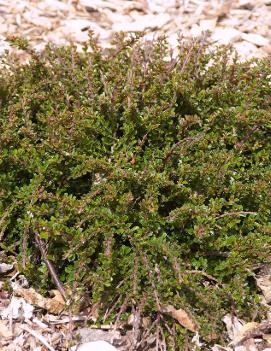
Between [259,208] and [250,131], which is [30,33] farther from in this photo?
[259,208]

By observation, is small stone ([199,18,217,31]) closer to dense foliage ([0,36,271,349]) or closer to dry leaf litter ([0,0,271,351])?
dry leaf litter ([0,0,271,351])

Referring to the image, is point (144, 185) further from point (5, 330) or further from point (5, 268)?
point (5, 330)

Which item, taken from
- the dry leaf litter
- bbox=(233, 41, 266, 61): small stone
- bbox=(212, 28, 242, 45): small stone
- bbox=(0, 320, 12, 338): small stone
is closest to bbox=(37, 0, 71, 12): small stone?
the dry leaf litter

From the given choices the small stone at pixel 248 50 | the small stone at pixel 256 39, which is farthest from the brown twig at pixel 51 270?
the small stone at pixel 256 39

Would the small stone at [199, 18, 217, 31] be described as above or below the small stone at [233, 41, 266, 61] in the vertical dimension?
above

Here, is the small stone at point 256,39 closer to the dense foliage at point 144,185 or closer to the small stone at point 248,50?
the small stone at point 248,50

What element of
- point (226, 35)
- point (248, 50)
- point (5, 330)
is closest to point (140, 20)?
point (226, 35)
